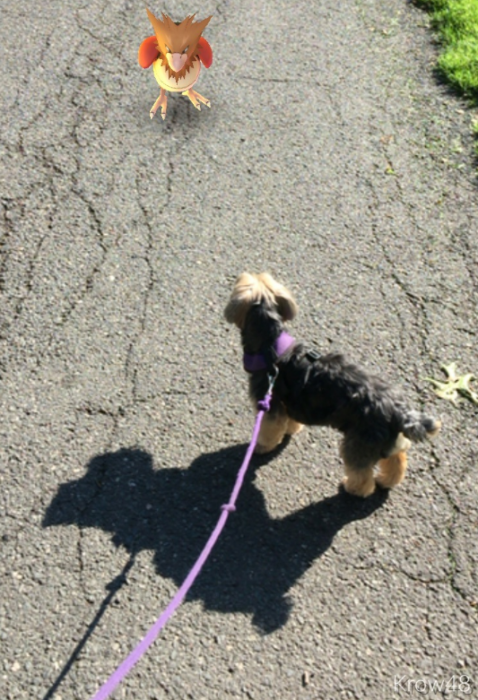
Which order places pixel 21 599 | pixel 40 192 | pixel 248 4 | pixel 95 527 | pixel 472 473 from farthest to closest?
pixel 248 4 → pixel 40 192 → pixel 472 473 → pixel 95 527 → pixel 21 599

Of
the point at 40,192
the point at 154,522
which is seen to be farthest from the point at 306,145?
the point at 154,522

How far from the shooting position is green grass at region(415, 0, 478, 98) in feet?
21.5

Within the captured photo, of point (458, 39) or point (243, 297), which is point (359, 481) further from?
point (458, 39)

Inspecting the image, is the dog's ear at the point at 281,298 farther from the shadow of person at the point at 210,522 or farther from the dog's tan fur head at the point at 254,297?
the shadow of person at the point at 210,522

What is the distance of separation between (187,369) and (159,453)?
0.63 meters

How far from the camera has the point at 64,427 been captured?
4.09 metres

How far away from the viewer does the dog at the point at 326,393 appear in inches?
136

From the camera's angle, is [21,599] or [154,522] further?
[154,522]

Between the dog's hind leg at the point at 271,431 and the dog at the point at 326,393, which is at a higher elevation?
the dog at the point at 326,393

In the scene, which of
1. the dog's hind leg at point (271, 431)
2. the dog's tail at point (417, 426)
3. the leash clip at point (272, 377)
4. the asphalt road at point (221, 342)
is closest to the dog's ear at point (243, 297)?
the leash clip at point (272, 377)

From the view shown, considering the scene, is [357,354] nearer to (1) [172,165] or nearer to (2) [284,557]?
(2) [284,557]

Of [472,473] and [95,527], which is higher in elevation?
[472,473]

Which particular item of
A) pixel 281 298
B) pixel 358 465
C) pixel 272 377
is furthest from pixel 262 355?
pixel 358 465

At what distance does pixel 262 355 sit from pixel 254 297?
12.7 inches
